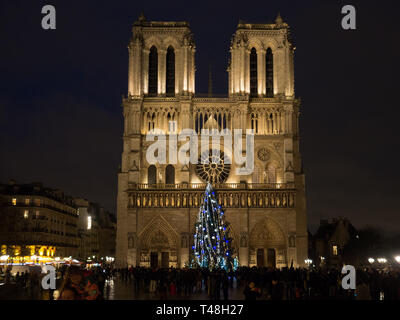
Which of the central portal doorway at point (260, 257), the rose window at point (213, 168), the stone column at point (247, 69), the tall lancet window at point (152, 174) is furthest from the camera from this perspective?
the stone column at point (247, 69)

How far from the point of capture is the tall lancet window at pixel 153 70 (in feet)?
186

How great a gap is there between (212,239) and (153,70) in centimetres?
2493

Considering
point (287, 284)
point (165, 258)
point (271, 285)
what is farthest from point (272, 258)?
point (271, 285)

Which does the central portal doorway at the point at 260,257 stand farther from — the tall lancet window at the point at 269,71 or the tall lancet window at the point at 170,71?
the tall lancet window at the point at 170,71

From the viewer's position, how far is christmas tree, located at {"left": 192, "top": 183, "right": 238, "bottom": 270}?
3665 cm

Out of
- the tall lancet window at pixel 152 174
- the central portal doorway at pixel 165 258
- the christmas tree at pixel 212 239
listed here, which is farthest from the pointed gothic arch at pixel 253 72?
the christmas tree at pixel 212 239

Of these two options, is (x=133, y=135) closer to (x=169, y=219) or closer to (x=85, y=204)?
(x=169, y=219)

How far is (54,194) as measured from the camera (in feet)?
231

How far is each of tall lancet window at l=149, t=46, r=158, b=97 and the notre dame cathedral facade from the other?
0.10 metres

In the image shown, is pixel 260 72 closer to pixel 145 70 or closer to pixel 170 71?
pixel 170 71

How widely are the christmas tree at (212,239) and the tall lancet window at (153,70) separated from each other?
67.3ft

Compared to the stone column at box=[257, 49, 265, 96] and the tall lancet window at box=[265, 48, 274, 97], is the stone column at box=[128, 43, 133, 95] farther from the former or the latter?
the tall lancet window at box=[265, 48, 274, 97]

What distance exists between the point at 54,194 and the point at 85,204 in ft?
71.6
